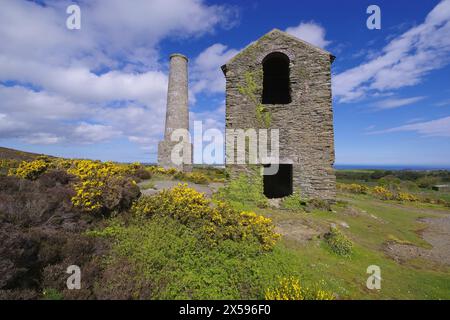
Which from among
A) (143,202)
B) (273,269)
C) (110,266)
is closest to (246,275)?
(273,269)

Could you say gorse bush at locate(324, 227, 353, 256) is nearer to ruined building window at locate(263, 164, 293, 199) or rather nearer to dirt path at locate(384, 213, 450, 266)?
dirt path at locate(384, 213, 450, 266)

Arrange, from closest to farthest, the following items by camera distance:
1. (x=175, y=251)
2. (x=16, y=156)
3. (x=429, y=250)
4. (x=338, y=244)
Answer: (x=175, y=251), (x=338, y=244), (x=429, y=250), (x=16, y=156)

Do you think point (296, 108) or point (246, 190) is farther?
point (246, 190)

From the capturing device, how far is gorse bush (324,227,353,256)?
7258mm

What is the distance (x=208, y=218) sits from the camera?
7266mm

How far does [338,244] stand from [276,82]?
12180 mm

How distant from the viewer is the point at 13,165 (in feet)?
41.6

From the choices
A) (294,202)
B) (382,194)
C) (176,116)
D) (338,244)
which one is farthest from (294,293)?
(382,194)

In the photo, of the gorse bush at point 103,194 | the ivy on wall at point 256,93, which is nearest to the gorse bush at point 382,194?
the ivy on wall at point 256,93

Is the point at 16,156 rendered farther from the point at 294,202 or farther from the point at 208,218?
the point at 294,202

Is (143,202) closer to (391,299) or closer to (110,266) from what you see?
(110,266)

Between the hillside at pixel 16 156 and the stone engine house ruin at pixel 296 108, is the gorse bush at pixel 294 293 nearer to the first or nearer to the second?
the stone engine house ruin at pixel 296 108
